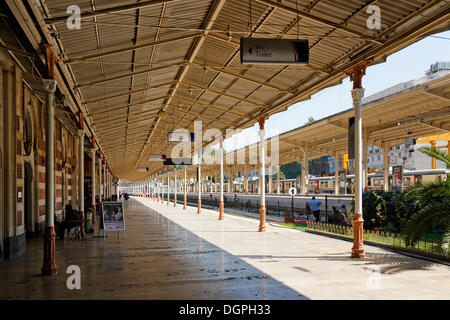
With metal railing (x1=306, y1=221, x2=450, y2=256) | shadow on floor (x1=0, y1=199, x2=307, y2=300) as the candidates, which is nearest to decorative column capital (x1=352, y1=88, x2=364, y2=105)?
metal railing (x1=306, y1=221, x2=450, y2=256)

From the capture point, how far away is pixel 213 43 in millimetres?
12680

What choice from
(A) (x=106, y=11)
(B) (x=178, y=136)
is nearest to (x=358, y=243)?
(A) (x=106, y=11)

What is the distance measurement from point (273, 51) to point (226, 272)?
492 cm

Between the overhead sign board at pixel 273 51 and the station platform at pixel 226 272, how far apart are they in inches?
178

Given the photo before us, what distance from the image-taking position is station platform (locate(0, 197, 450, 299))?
7316 mm

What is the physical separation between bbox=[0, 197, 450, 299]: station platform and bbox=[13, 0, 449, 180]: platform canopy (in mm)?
5164

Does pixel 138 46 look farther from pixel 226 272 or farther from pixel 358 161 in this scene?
pixel 358 161

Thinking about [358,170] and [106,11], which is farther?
[358,170]

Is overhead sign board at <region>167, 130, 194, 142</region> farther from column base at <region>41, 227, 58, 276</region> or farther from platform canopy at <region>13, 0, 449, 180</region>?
column base at <region>41, 227, 58, 276</region>

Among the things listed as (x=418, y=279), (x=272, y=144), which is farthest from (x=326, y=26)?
(x=272, y=144)

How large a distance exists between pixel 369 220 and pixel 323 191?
5301 cm

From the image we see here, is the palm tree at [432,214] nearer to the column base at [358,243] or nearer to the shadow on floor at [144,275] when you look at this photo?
the column base at [358,243]

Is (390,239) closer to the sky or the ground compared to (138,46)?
closer to the ground

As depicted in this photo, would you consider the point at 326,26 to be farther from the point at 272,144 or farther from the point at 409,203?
the point at 272,144
